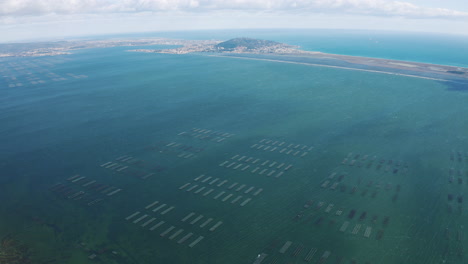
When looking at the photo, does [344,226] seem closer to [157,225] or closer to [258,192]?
[258,192]

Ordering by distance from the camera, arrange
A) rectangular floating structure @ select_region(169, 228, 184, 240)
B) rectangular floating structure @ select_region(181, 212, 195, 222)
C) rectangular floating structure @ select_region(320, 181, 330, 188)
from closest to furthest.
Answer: rectangular floating structure @ select_region(169, 228, 184, 240) < rectangular floating structure @ select_region(181, 212, 195, 222) < rectangular floating structure @ select_region(320, 181, 330, 188)

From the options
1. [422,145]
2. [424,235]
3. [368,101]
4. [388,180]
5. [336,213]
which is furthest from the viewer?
[368,101]

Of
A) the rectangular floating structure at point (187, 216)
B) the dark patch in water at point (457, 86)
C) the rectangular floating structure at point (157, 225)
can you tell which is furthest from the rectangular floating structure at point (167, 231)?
the dark patch in water at point (457, 86)

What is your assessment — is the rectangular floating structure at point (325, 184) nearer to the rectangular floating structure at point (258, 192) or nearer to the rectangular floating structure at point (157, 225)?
the rectangular floating structure at point (258, 192)

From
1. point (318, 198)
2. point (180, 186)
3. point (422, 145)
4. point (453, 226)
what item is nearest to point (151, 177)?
point (180, 186)

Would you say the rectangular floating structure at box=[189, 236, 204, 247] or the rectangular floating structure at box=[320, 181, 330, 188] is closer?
the rectangular floating structure at box=[189, 236, 204, 247]

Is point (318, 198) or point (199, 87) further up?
point (199, 87)

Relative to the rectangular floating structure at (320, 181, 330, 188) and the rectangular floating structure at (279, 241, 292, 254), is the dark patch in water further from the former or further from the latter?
the rectangular floating structure at (279, 241, 292, 254)

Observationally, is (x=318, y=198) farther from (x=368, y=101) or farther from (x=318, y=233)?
(x=368, y=101)

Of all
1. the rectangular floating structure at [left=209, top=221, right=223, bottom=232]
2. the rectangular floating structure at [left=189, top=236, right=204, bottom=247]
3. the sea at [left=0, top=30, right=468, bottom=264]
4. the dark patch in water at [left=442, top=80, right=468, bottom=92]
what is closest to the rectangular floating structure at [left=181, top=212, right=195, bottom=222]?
the sea at [left=0, top=30, right=468, bottom=264]
